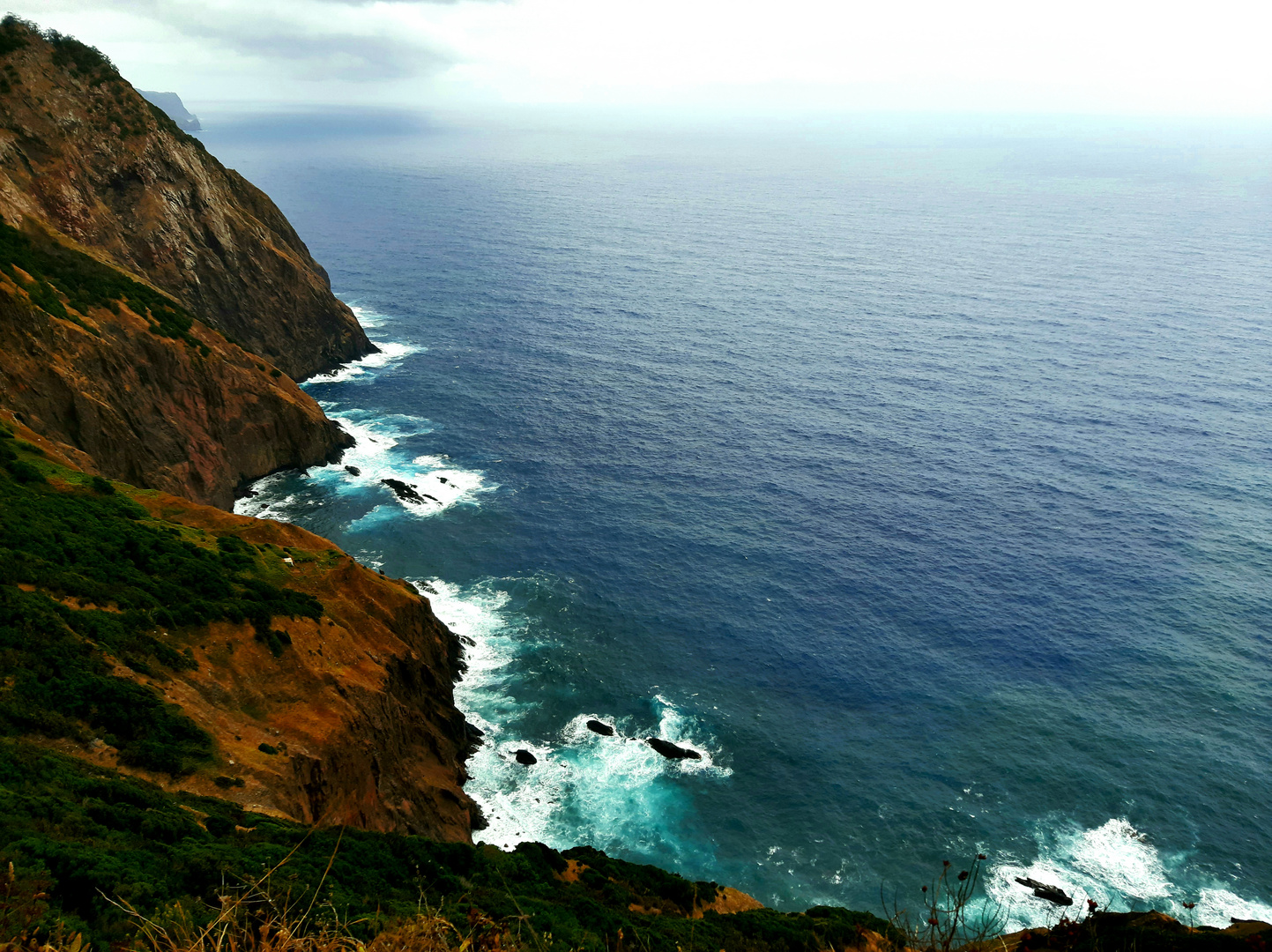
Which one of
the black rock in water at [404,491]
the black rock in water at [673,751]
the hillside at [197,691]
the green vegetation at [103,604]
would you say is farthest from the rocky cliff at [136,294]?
the black rock in water at [673,751]

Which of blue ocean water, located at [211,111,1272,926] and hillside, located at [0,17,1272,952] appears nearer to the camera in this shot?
hillside, located at [0,17,1272,952]

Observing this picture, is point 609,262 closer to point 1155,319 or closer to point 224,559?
point 1155,319

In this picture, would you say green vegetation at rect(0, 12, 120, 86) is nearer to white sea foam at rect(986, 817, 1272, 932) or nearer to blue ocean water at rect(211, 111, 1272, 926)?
blue ocean water at rect(211, 111, 1272, 926)

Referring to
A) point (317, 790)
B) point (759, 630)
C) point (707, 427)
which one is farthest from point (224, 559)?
point (707, 427)

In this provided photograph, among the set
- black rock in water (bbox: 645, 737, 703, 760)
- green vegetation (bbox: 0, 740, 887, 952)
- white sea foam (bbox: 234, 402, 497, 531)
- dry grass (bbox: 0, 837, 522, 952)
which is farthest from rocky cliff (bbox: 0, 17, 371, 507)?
dry grass (bbox: 0, 837, 522, 952)

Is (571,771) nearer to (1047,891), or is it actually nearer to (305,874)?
(1047,891)

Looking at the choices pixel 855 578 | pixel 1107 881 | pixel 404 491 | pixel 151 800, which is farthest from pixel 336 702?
pixel 855 578
